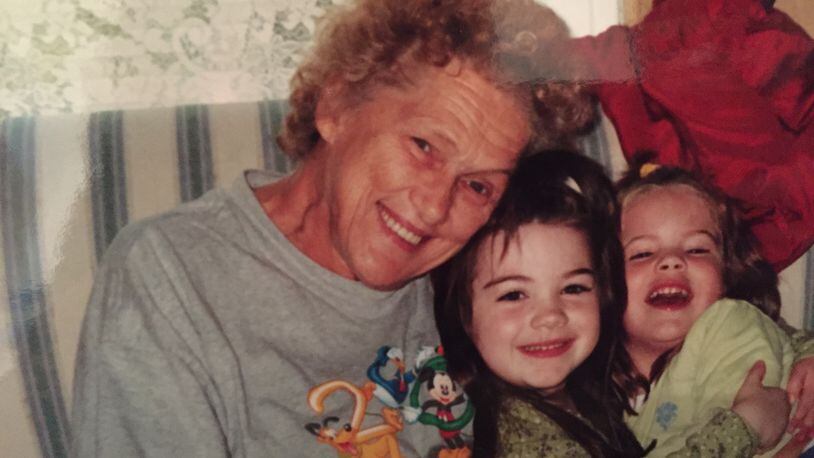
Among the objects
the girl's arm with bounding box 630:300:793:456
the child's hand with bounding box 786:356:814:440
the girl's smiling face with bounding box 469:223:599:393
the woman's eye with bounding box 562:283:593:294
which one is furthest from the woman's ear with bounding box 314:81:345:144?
the child's hand with bounding box 786:356:814:440

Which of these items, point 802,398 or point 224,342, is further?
point 802,398

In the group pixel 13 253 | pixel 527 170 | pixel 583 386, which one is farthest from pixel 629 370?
pixel 13 253

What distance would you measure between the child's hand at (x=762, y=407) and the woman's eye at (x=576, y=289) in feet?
0.68

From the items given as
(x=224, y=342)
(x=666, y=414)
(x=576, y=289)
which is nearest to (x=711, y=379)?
(x=666, y=414)

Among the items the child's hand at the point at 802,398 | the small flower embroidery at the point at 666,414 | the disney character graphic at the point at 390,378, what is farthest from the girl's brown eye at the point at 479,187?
the child's hand at the point at 802,398

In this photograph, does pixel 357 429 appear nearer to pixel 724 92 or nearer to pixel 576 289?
pixel 576 289

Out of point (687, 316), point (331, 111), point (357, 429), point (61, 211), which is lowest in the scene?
point (357, 429)

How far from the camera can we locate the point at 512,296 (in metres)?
0.95

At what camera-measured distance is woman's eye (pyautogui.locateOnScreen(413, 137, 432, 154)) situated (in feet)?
2.98

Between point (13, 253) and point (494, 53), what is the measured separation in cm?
59

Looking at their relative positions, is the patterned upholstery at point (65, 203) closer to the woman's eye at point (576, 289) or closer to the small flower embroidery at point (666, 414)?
the woman's eye at point (576, 289)

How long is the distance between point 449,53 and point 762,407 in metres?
0.54

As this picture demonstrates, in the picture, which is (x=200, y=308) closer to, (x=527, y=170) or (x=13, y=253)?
(x=13, y=253)

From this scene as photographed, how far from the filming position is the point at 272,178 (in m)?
1.00
